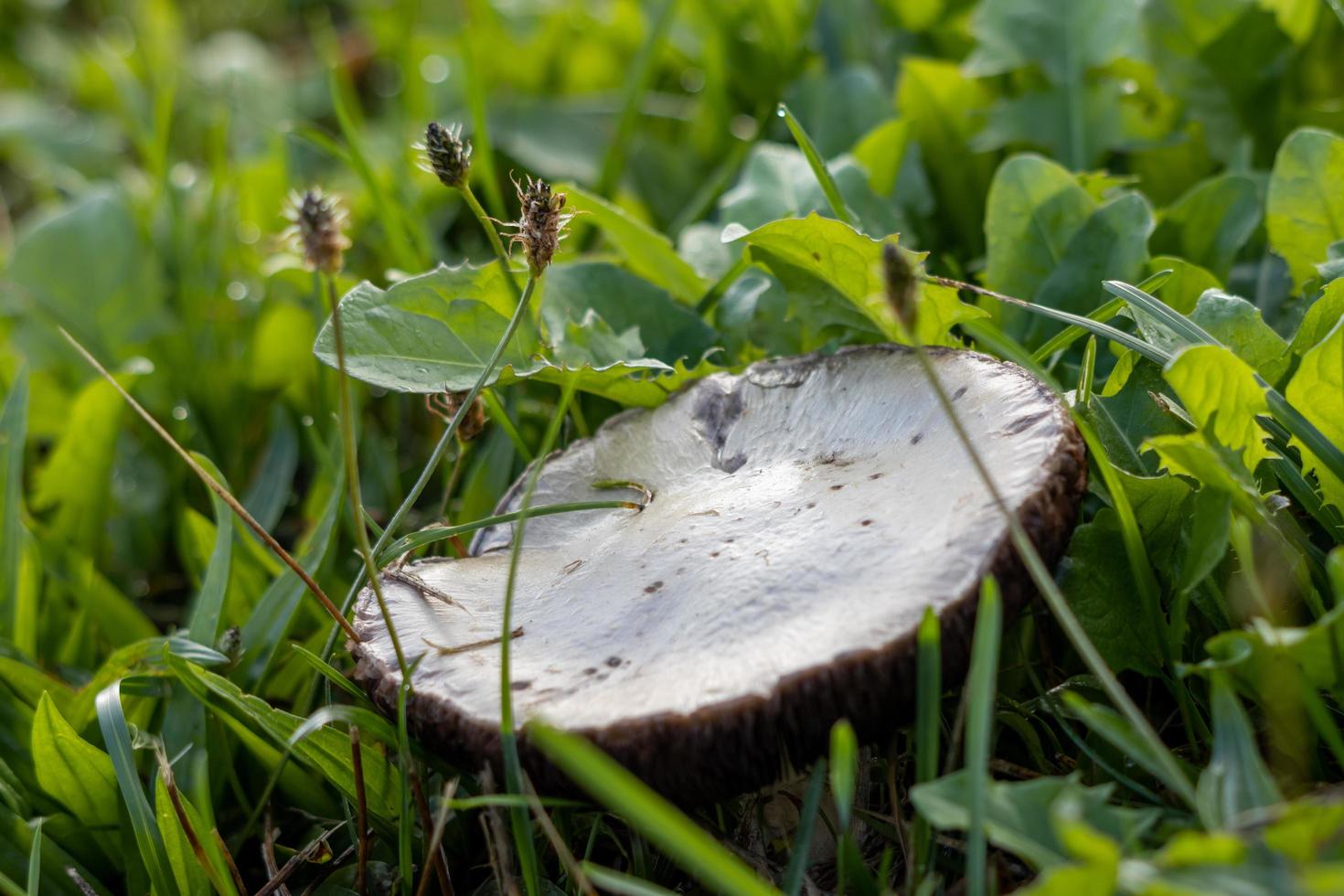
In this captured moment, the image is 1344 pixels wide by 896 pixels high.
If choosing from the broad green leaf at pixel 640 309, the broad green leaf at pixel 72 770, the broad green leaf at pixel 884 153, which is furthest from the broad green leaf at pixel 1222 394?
the broad green leaf at pixel 72 770

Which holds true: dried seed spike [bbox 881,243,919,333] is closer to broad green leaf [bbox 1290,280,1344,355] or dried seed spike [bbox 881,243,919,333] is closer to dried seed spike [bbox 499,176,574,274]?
dried seed spike [bbox 499,176,574,274]

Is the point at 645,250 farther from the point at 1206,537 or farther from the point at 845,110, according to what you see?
the point at 1206,537

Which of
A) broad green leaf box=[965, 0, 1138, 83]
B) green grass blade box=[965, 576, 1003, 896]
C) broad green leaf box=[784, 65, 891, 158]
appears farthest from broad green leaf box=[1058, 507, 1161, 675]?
broad green leaf box=[784, 65, 891, 158]

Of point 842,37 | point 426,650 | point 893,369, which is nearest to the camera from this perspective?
point 426,650

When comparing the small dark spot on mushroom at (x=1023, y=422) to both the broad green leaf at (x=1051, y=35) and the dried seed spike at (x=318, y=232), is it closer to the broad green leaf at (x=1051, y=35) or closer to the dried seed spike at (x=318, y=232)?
the dried seed spike at (x=318, y=232)

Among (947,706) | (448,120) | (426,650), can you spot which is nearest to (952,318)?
(947,706)

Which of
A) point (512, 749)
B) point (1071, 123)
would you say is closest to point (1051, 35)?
point (1071, 123)

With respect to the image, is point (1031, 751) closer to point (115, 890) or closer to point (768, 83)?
point (115, 890)
